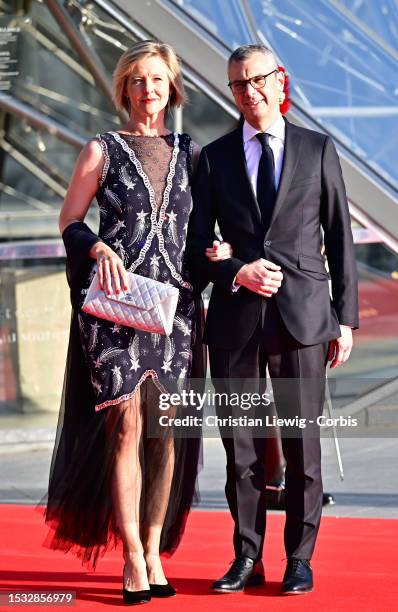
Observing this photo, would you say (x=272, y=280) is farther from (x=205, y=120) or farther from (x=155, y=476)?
(x=205, y=120)

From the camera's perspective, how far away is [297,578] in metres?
4.17

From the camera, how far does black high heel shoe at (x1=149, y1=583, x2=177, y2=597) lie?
4203 mm

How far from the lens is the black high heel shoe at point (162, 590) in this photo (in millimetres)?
4203

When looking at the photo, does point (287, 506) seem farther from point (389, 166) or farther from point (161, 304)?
point (389, 166)

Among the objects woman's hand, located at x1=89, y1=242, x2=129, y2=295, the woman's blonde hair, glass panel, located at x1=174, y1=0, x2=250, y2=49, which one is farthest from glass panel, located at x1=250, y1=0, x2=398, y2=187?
woman's hand, located at x1=89, y1=242, x2=129, y2=295

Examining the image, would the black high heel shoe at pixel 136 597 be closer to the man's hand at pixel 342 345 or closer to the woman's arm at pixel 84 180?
the man's hand at pixel 342 345

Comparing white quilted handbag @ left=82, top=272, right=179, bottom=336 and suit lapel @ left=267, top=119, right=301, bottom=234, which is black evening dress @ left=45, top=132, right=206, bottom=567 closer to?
white quilted handbag @ left=82, top=272, right=179, bottom=336

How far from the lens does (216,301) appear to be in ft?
13.9

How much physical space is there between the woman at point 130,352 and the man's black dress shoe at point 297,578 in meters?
0.40

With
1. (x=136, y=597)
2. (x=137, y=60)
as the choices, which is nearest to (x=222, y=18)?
(x=137, y=60)

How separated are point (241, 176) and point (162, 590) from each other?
4.66 ft

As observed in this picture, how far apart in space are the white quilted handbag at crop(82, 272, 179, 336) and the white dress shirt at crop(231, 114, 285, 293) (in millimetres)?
490

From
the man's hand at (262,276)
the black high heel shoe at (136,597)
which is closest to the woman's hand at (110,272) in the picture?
the man's hand at (262,276)

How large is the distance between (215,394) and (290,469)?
37 cm
